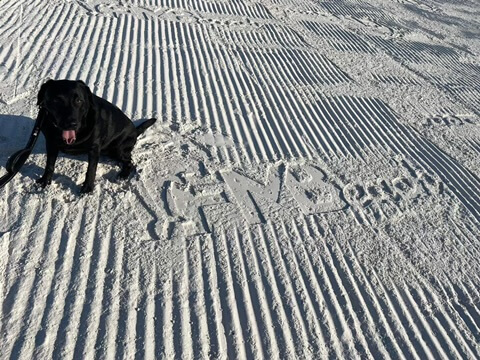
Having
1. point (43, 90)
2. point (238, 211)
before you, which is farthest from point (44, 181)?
point (238, 211)

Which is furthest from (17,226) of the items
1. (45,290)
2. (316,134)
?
(316,134)

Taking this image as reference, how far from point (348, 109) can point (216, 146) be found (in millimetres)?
2270

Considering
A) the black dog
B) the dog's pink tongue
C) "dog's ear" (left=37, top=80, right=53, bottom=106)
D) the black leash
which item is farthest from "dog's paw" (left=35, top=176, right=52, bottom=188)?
"dog's ear" (left=37, top=80, right=53, bottom=106)

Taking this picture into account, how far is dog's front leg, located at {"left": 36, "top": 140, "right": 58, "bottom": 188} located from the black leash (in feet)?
0.38

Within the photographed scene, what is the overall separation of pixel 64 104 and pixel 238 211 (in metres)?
1.58

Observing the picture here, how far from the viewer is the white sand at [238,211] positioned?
2.34m

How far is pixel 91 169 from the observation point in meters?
2.96

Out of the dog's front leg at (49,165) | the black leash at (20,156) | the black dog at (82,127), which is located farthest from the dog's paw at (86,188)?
the black leash at (20,156)

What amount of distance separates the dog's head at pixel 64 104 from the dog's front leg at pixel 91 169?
0.95ft

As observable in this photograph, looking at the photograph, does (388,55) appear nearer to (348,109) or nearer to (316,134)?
(348,109)

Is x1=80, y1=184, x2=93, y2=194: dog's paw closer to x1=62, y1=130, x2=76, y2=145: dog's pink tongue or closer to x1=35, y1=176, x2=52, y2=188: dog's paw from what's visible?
x1=35, y1=176, x2=52, y2=188: dog's paw

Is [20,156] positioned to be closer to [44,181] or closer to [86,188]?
[44,181]

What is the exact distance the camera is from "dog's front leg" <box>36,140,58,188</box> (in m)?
2.82

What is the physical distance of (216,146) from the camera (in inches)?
157
